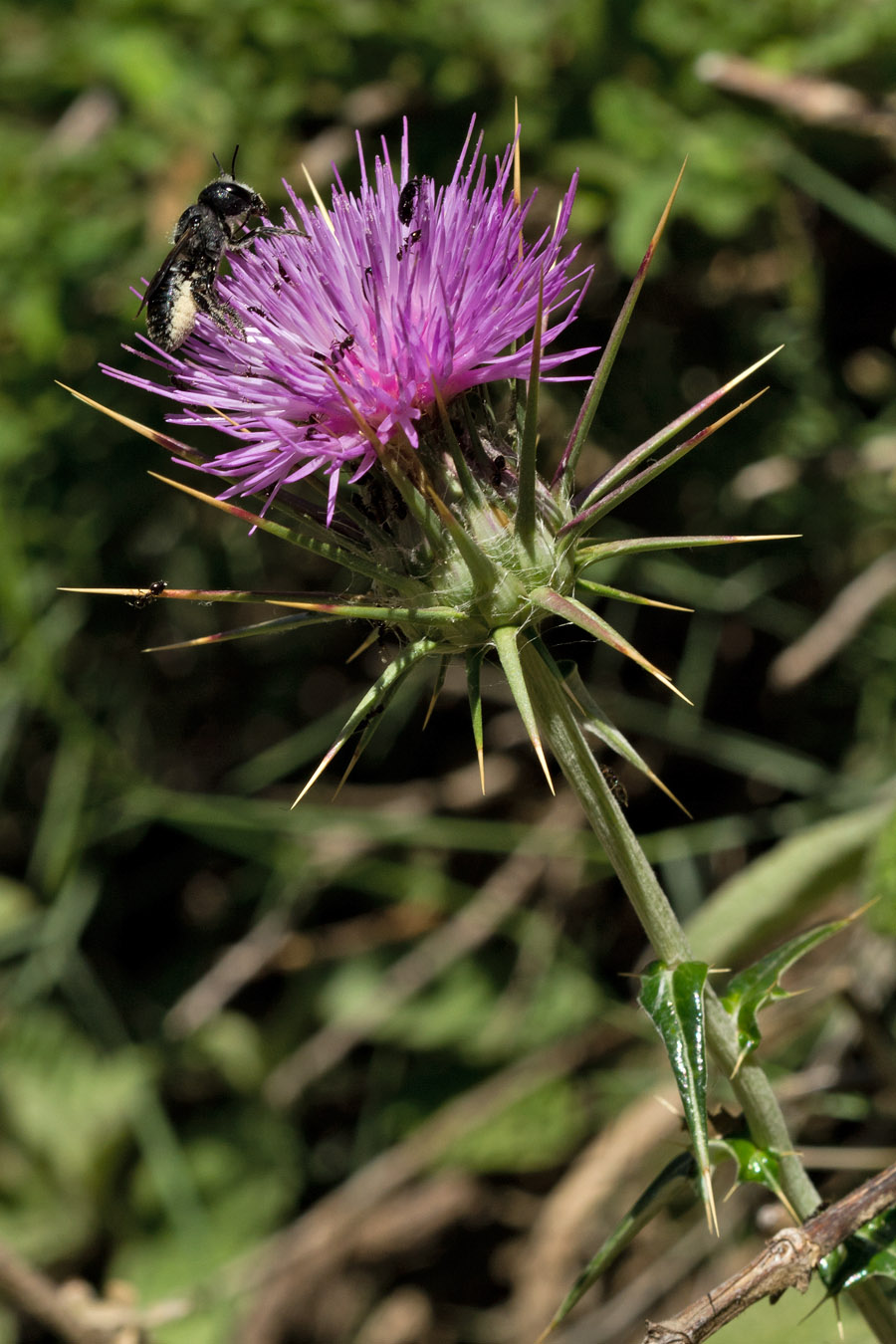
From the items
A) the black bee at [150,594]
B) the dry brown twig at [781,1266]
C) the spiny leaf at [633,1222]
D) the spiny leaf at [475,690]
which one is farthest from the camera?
the black bee at [150,594]

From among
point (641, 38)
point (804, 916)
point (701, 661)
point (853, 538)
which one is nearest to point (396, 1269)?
point (804, 916)

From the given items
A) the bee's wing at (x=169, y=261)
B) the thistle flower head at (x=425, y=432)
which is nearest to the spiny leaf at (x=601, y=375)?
the thistle flower head at (x=425, y=432)

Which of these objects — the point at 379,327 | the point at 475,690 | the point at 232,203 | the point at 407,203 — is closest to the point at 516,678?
the point at 475,690

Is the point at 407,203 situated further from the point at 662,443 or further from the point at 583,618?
the point at 583,618

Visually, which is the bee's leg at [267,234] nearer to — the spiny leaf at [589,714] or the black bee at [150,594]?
the black bee at [150,594]

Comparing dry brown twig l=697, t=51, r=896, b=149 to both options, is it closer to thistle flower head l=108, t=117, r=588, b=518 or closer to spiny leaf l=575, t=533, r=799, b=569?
thistle flower head l=108, t=117, r=588, b=518

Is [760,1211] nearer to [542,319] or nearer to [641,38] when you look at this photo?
[542,319]

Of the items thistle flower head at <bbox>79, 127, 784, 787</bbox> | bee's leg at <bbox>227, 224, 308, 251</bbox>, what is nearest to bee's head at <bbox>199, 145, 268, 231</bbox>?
bee's leg at <bbox>227, 224, 308, 251</bbox>
